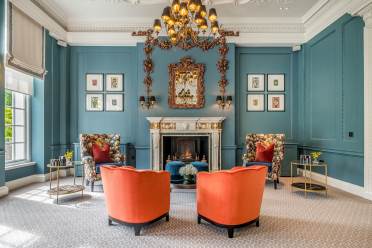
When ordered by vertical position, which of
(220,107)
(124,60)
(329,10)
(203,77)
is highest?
(329,10)

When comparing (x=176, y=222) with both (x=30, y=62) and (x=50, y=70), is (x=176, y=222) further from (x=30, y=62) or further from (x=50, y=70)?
(x=50, y=70)

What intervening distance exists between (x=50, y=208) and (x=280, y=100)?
565 cm

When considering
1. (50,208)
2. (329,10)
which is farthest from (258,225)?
(329,10)

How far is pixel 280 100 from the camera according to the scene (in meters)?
6.75

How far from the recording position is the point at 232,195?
2826mm

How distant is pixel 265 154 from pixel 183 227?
2811mm

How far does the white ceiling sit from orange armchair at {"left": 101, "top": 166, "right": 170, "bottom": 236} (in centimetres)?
399

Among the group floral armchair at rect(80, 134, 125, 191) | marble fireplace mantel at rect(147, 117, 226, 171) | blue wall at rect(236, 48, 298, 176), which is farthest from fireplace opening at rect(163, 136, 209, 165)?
floral armchair at rect(80, 134, 125, 191)

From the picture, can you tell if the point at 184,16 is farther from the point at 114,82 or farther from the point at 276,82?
the point at 276,82

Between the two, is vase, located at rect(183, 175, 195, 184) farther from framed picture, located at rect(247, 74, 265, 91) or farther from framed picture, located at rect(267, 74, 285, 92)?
framed picture, located at rect(267, 74, 285, 92)

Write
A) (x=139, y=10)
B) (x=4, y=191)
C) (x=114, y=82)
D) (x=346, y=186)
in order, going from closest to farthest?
1. (x=4, y=191)
2. (x=346, y=186)
3. (x=139, y=10)
4. (x=114, y=82)

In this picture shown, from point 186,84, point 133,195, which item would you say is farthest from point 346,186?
point 133,195

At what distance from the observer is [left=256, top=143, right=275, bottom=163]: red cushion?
5.30m

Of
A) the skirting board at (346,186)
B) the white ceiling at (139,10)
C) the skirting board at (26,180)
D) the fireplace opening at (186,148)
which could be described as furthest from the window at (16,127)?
the skirting board at (346,186)
